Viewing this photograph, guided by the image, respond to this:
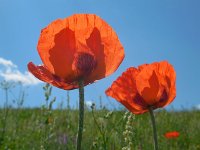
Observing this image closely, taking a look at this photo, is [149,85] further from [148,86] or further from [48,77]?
[48,77]

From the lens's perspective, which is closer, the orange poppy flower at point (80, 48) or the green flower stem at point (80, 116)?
the green flower stem at point (80, 116)

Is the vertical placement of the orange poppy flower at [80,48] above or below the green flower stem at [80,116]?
above

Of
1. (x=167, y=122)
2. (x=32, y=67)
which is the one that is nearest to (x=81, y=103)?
(x=32, y=67)

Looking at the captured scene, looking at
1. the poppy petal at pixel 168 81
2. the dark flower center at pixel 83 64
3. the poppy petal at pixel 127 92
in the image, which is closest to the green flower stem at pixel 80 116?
the dark flower center at pixel 83 64

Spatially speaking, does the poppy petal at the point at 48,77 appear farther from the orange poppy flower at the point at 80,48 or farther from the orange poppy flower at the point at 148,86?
the orange poppy flower at the point at 148,86

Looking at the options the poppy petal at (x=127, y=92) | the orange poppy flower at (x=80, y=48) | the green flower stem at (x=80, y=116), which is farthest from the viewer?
the poppy petal at (x=127, y=92)

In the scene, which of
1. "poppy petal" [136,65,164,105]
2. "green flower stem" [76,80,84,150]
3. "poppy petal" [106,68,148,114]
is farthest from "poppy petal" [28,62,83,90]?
"poppy petal" [136,65,164,105]

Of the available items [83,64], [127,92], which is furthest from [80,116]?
[127,92]

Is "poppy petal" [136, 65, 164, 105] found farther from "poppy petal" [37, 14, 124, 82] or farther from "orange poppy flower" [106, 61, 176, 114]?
"poppy petal" [37, 14, 124, 82]
